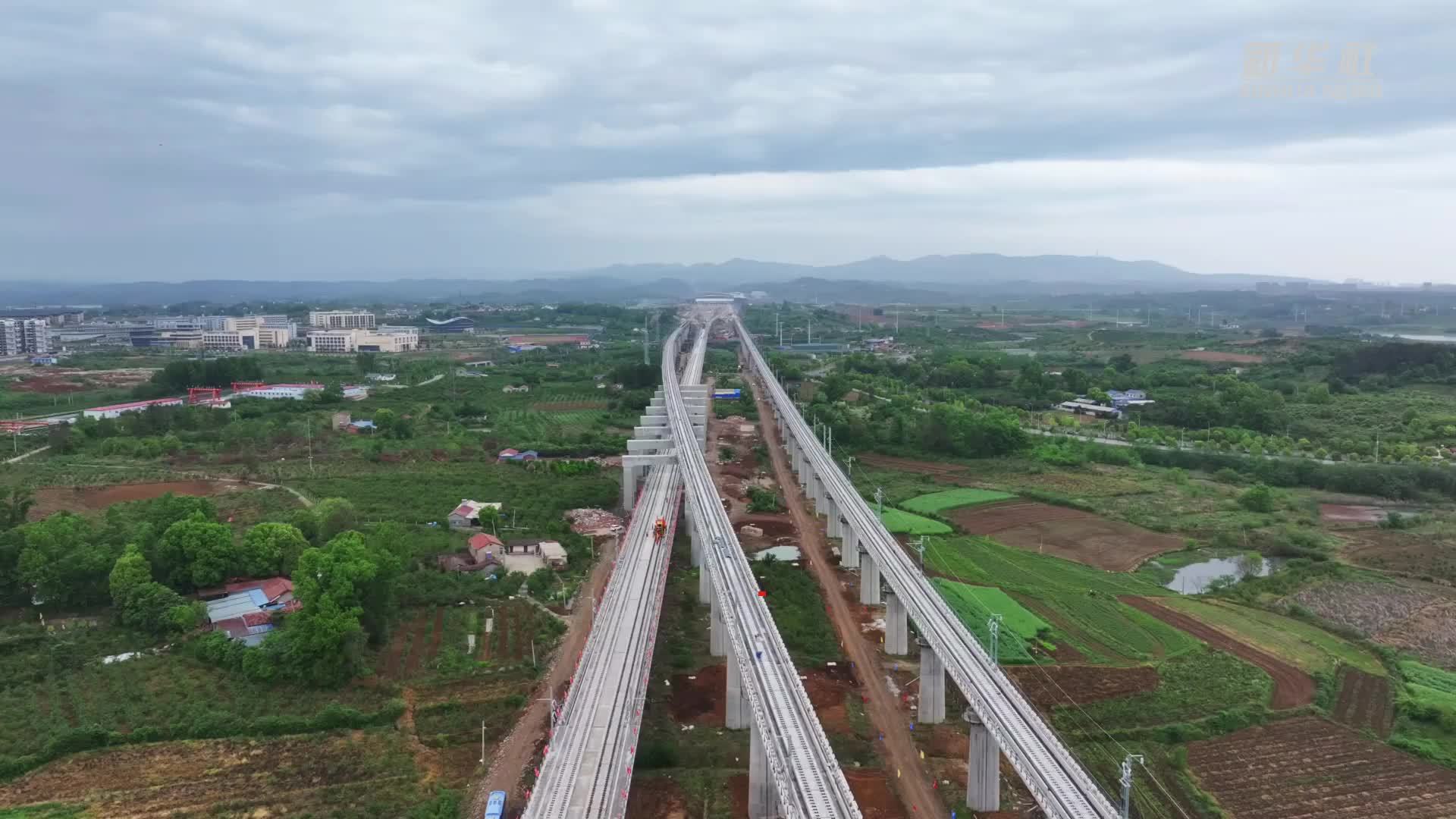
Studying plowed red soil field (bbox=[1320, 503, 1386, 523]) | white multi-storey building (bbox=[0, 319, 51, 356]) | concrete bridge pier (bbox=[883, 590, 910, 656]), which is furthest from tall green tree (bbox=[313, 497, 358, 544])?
white multi-storey building (bbox=[0, 319, 51, 356])

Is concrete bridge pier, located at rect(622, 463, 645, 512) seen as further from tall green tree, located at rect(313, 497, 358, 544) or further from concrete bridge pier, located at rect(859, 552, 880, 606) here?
concrete bridge pier, located at rect(859, 552, 880, 606)

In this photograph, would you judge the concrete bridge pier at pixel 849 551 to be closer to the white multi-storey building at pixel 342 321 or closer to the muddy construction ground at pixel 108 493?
the muddy construction ground at pixel 108 493

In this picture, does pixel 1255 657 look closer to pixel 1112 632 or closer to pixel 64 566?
pixel 1112 632

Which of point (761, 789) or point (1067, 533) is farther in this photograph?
point (1067, 533)

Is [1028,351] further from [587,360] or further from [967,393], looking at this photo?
[587,360]

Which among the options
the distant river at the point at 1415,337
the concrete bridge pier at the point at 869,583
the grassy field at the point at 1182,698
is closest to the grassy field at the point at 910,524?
the concrete bridge pier at the point at 869,583

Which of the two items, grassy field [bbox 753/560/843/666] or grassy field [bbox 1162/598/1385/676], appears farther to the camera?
grassy field [bbox 753/560/843/666]

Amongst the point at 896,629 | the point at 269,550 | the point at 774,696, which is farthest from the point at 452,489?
the point at 774,696
